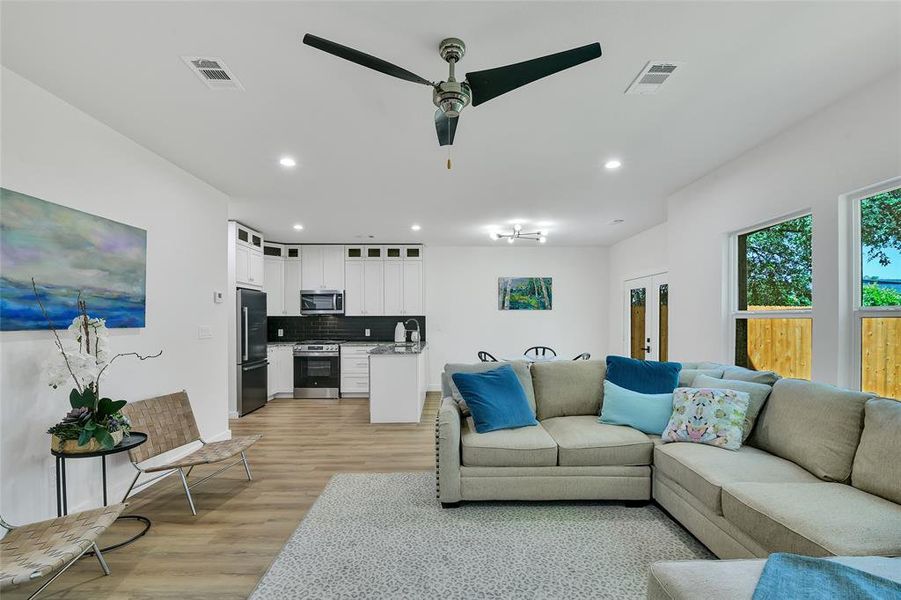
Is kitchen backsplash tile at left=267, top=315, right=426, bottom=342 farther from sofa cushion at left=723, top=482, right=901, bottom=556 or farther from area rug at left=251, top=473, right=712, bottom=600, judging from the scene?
sofa cushion at left=723, top=482, right=901, bottom=556

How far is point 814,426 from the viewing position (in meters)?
2.28

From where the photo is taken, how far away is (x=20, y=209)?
227 centimetres

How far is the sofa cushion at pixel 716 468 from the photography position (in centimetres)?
217

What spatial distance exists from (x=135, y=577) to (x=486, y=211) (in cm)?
447

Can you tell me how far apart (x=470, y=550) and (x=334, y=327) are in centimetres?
561

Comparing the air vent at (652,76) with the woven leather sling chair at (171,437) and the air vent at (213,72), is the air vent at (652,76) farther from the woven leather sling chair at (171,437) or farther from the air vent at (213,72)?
the woven leather sling chair at (171,437)

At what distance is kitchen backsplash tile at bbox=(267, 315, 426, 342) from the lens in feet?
24.2

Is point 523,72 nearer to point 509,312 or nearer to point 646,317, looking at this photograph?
point 646,317

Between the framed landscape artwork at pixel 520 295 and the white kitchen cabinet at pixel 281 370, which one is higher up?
the framed landscape artwork at pixel 520 295

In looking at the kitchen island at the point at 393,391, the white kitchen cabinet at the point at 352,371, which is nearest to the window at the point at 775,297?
the kitchen island at the point at 393,391

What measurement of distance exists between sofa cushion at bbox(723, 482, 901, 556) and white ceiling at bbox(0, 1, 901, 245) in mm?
2165

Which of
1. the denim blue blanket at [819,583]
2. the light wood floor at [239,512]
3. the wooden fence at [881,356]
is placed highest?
the wooden fence at [881,356]

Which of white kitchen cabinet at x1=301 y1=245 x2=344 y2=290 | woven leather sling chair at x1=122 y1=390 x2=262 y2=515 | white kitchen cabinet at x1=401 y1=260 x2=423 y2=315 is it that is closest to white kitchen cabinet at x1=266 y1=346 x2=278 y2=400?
white kitchen cabinet at x1=301 y1=245 x2=344 y2=290

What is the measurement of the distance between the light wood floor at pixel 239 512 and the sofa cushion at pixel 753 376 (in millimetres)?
2532
